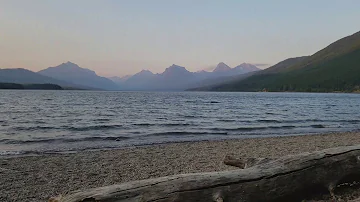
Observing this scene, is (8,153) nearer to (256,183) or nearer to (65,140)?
(65,140)

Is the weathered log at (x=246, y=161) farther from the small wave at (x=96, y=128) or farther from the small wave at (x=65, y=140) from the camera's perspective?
the small wave at (x=96, y=128)

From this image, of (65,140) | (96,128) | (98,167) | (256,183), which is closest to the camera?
(256,183)

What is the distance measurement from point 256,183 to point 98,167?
8.20m

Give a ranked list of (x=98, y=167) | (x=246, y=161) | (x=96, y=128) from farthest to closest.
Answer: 1. (x=96, y=128)
2. (x=98, y=167)
3. (x=246, y=161)

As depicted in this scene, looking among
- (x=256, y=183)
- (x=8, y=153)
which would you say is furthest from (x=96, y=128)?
(x=256, y=183)

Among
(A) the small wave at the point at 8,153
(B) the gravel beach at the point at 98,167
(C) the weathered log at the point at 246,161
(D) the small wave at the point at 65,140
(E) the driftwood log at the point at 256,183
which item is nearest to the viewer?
(E) the driftwood log at the point at 256,183

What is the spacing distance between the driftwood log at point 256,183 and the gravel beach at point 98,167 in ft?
2.56

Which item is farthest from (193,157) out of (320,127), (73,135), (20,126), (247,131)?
(320,127)

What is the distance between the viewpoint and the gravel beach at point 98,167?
9609 millimetres

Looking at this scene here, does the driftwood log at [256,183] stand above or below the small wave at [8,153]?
above

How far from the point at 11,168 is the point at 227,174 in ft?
Result: 32.8

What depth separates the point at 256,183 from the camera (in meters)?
6.03

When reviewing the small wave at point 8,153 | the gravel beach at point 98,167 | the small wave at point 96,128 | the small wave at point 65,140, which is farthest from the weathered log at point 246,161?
the small wave at point 96,128

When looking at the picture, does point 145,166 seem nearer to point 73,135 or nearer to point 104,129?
point 73,135
